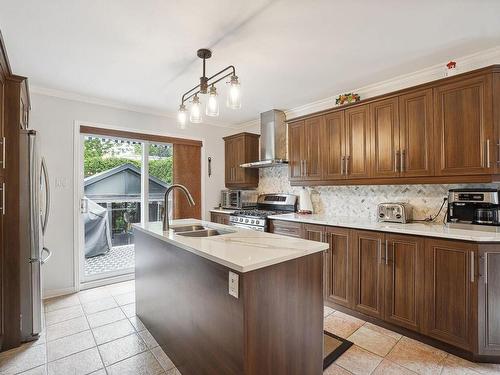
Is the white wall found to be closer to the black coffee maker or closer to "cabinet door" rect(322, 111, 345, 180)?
"cabinet door" rect(322, 111, 345, 180)

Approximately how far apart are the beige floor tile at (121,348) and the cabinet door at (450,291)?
2.35m

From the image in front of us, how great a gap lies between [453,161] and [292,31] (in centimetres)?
173

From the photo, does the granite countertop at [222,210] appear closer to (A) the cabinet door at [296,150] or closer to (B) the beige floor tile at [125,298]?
(A) the cabinet door at [296,150]

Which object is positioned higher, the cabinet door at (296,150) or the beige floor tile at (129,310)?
the cabinet door at (296,150)

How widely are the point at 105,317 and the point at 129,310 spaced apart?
0.76 ft

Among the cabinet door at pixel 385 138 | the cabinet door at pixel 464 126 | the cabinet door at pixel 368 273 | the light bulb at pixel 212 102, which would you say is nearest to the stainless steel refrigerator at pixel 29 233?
the light bulb at pixel 212 102

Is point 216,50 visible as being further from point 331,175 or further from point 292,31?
point 331,175

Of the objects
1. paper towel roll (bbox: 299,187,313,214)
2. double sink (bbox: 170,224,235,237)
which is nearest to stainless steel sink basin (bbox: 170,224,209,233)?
double sink (bbox: 170,224,235,237)

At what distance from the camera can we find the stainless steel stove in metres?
3.54

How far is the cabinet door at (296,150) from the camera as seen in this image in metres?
3.48

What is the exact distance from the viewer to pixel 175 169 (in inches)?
166

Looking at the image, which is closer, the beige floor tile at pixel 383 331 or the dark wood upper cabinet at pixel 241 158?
the beige floor tile at pixel 383 331

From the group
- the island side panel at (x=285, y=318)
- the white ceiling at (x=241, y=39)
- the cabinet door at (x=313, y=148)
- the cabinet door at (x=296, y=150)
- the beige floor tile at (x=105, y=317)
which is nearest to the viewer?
the island side panel at (x=285, y=318)

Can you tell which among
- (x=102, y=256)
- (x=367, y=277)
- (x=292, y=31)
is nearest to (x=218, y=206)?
(x=102, y=256)
